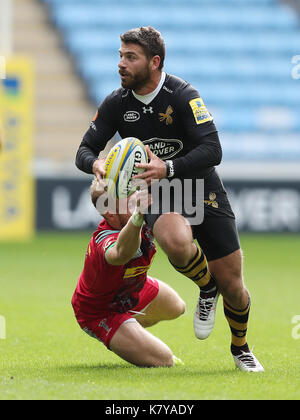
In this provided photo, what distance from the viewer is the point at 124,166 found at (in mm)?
4711

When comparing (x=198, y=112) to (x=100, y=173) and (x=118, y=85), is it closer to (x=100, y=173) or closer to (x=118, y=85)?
(x=100, y=173)

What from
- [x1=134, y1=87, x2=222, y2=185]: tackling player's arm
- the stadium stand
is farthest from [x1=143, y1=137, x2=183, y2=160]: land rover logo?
the stadium stand

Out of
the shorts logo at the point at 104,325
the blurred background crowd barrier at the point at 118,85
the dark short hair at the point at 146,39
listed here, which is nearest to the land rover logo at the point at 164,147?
the dark short hair at the point at 146,39

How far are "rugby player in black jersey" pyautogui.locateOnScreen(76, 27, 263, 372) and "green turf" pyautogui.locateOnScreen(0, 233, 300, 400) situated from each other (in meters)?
0.44

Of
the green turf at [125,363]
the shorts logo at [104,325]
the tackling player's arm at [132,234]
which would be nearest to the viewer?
the green turf at [125,363]

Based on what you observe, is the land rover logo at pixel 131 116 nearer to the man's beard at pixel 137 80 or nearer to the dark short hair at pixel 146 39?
the man's beard at pixel 137 80

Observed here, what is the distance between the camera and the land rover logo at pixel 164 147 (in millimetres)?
5004

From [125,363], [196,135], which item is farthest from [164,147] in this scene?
[125,363]

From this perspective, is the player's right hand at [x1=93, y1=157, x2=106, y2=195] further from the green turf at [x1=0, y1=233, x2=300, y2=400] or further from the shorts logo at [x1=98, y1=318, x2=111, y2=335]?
the green turf at [x1=0, y1=233, x2=300, y2=400]

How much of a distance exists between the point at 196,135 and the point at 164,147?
269mm

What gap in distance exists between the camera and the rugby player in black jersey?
15.7 feet

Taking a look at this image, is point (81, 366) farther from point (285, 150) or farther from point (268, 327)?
point (285, 150)

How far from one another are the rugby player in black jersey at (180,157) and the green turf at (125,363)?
0.44m
